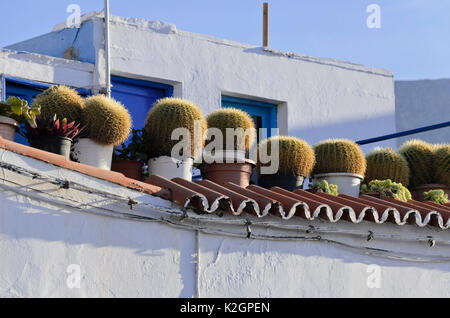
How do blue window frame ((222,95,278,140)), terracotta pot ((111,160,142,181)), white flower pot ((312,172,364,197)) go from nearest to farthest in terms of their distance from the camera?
terracotta pot ((111,160,142,181)), white flower pot ((312,172,364,197)), blue window frame ((222,95,278,140))

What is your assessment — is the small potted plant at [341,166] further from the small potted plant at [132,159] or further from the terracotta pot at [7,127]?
the terracotta pot at [7,127]

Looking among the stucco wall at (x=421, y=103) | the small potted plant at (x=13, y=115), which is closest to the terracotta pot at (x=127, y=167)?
the small potted plant at (x=13, y=115)

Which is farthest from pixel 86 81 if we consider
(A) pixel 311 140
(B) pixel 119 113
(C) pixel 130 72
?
(A) pixel 311 140

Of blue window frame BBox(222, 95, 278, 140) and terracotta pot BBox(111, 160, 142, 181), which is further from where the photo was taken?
blue window frame BBox(222, 95, 278, 140)

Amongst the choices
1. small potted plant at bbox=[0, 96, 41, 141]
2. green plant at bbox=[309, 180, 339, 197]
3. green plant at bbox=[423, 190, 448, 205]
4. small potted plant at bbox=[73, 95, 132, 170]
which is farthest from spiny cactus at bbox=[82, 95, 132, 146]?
green plant at bbox=[423, 190, 448, 205]

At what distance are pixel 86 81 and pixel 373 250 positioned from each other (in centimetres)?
451

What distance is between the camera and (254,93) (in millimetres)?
12281

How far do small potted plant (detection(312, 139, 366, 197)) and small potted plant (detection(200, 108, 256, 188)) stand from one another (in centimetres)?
110

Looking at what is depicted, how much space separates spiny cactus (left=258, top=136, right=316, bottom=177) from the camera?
372 inches

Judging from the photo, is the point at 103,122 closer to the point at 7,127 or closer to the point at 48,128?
the point at 48,128

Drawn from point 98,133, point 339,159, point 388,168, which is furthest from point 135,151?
point 388,168

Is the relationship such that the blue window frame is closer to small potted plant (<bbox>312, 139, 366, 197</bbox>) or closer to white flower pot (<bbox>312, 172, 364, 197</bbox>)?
small potted plant (<bbox>312, 139, 366, 197</bbox>)

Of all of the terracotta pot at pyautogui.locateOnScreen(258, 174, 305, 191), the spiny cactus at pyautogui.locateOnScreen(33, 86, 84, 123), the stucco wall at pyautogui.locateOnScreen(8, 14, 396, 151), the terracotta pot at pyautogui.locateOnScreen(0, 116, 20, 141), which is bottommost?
the terracotta pot at pyautogui.locateOnScreen(258, 174, 305, 191)

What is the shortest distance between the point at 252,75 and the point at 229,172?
3735 millimetres
